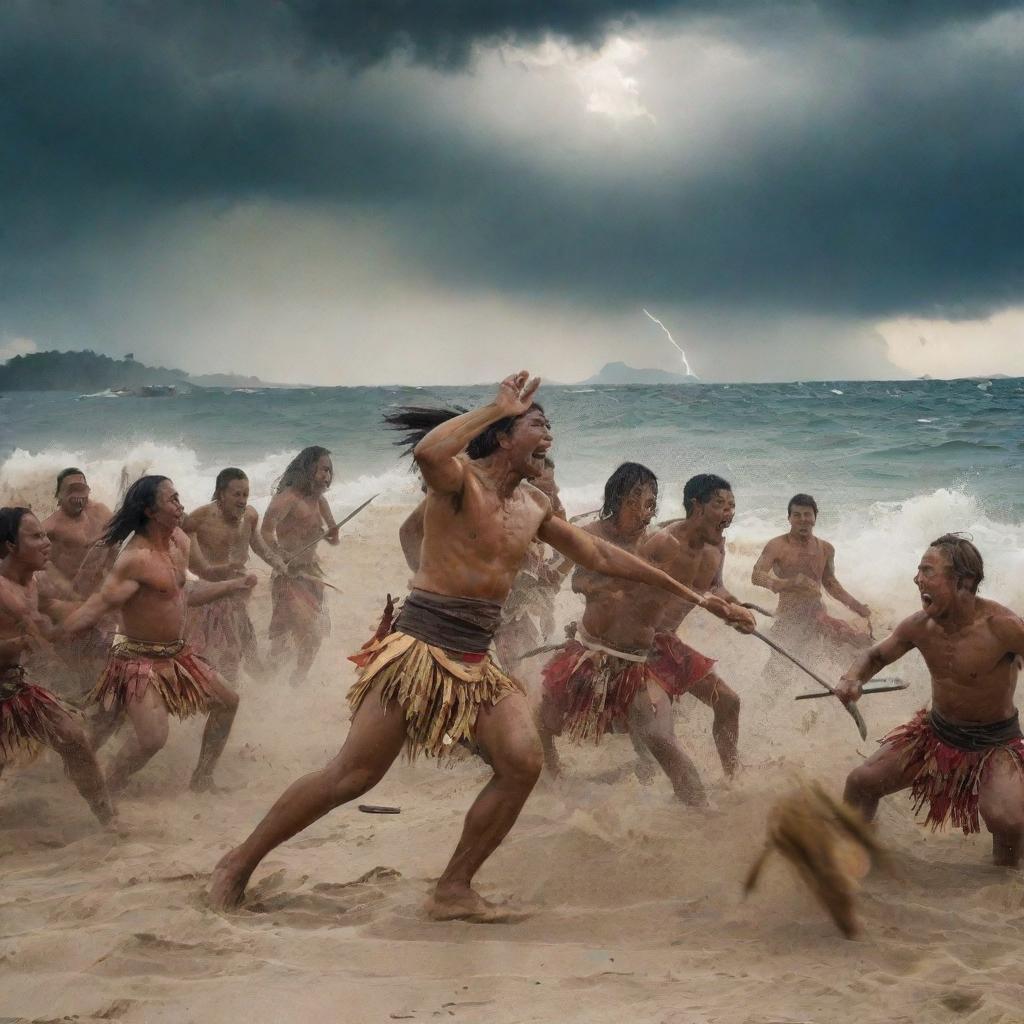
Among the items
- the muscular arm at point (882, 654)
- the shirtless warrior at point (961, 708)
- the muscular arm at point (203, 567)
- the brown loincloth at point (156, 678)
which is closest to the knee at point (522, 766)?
the shirtless warrior at point (961, 708)

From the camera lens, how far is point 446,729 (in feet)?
12.9

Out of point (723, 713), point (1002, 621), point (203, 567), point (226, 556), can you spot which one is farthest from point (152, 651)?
point (1002, 621)

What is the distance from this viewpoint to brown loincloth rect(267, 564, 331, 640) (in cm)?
820

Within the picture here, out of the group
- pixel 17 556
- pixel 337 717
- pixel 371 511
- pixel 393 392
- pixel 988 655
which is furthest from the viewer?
pixel 393 392

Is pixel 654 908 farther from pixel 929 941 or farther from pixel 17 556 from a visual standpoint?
pixel 17 556

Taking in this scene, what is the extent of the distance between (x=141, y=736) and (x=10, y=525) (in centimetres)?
113

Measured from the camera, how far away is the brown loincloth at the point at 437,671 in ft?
12.9

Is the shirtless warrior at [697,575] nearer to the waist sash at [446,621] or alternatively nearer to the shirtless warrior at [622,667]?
the shirtless warrior at [622,667]

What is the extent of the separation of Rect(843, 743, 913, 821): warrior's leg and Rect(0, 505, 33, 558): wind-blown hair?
12.3 ft

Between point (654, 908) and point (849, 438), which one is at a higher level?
point (849, 438)

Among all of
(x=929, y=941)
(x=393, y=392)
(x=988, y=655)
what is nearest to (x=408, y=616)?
(x=929, y=941)

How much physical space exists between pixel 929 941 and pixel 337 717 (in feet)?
14.2

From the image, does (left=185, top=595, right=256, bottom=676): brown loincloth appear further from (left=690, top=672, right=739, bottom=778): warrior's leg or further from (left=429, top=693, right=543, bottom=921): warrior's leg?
(left=429, top=693, right=543, bottom=921): warrior's leg

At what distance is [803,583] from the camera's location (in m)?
8.36
